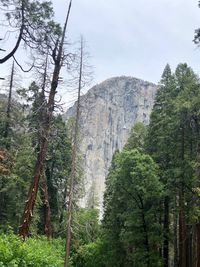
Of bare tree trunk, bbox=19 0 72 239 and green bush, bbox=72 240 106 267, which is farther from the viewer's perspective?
green bush, bbox=72 240 106 267

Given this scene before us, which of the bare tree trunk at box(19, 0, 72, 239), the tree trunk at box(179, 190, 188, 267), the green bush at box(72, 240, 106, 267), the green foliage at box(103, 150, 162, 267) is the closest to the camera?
the bare tree trunk at box(19, 0, 72, 239)

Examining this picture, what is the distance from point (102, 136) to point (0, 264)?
614ft

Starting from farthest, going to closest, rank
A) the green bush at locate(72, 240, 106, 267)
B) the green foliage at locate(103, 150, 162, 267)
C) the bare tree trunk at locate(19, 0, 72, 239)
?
the green bush at locate(72, 240, 106, 267) < the green foliage at locate(103, 150, 162, 267) < the bare tree trunk at locate(19, 0, 72, 239)

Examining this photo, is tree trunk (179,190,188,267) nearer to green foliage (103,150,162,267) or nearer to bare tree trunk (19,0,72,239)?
green foliage (103,150,162,267)

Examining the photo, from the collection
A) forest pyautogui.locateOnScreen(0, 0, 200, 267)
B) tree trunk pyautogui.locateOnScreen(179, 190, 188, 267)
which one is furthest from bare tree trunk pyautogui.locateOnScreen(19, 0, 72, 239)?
tree trunk pyautogui.locateOnScreen(179, 190, 188, 267)

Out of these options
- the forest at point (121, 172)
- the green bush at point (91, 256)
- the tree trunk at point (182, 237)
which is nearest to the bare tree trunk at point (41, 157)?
the forest at point (121, 172)

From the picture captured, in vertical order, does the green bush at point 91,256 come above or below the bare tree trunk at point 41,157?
below

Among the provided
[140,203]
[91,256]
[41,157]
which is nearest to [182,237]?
[140,203]

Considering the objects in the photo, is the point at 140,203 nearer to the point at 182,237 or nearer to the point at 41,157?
the point at 182,237

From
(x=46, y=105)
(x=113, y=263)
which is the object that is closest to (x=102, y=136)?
(x=113, y=263)

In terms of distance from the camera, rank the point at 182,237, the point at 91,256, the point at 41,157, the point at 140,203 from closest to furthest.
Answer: the point at 41,157
the point at 182,237
the point at 140,203
the point at 91,256

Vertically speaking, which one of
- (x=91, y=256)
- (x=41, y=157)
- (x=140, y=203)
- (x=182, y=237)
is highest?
(x=41, y=157)

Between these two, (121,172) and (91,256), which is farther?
(91,256)

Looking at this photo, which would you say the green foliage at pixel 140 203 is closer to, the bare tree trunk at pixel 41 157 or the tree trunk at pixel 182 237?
the tree trunk at pixel 182 237
